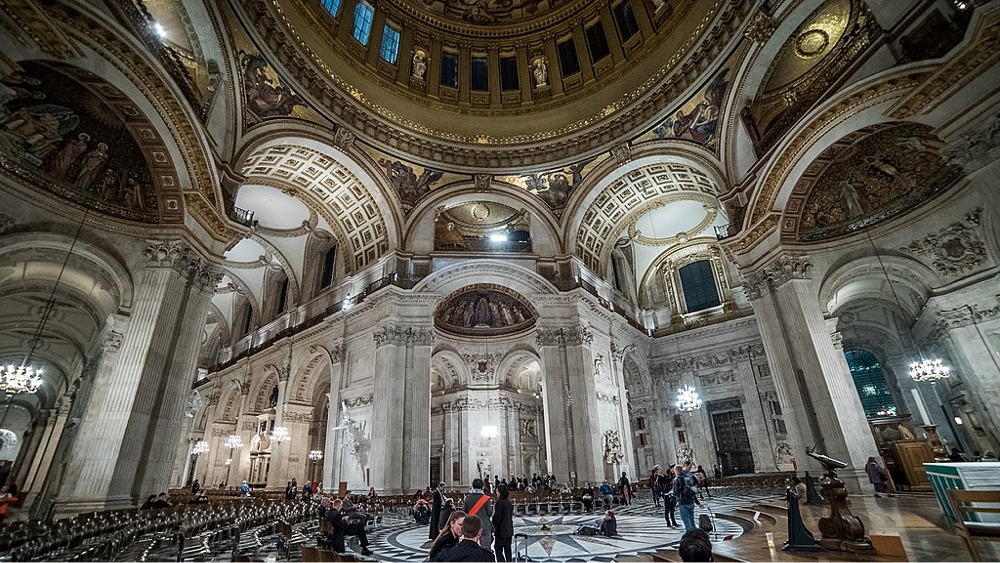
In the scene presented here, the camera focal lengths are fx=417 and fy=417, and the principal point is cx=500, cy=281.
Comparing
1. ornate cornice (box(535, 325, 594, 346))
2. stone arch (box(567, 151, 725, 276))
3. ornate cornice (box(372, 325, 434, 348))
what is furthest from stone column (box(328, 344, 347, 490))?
stone arch (box(567, 151, 725, 276))

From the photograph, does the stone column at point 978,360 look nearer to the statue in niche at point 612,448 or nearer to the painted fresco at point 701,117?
the painted fresco at point 701,117

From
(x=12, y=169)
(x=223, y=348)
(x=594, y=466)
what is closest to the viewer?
(x=12, y=169)

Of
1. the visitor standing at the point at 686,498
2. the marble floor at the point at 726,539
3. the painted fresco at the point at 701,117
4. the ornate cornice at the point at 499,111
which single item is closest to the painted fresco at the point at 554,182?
the ornate cornice at the point at 499,111

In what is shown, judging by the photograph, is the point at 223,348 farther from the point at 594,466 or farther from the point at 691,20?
the point at 691,20

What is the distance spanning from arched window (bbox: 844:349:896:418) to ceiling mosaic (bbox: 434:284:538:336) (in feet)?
46.0

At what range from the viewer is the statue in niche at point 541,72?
65.5ft

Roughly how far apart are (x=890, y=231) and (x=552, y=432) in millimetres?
12206

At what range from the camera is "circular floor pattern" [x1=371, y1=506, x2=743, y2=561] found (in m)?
6.33

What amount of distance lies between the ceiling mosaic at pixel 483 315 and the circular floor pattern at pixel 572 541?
11333 millimetres

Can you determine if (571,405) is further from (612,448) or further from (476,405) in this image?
(476,405)

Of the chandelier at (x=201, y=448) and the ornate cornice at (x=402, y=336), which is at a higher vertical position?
the ornate cornice at (x=402, y=336)

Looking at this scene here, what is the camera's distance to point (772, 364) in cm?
1207

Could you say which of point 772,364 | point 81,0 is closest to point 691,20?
point 772,364

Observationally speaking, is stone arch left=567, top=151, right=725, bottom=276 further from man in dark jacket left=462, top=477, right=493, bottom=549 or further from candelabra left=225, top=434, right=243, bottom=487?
candelabra left=225, top=434, right=243, bottom=487
